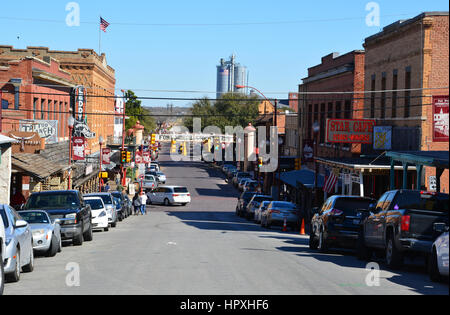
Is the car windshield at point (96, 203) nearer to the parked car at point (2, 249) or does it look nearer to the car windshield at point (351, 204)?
the car windshield at point (351, 204)

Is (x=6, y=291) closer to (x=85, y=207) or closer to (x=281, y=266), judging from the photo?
(x=281, y=266)

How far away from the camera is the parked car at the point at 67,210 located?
22781 mm

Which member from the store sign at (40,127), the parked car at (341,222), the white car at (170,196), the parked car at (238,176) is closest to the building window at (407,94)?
the parked car at (341,222)

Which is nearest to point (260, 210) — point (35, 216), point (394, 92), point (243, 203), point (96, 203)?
point (243, 203)

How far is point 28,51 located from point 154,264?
50.2 meters

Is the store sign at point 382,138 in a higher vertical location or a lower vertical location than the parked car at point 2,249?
higher

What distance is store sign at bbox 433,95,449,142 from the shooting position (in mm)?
27906

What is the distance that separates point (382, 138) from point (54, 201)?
18.2m

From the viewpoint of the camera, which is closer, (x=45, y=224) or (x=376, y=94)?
(x=45, y=224)

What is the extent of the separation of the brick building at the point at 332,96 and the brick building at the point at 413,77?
7.28ft
